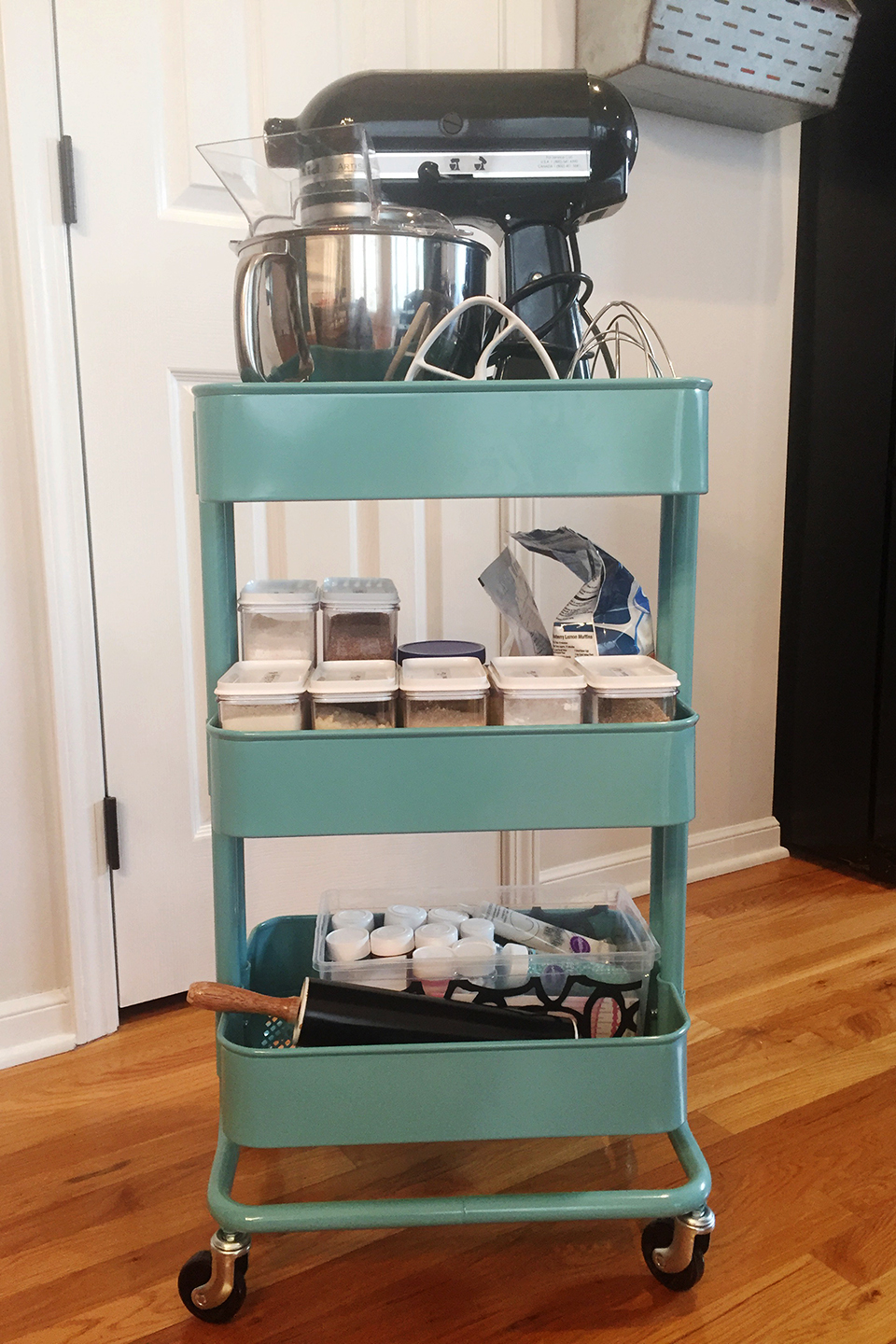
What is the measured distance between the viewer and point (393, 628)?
95 cm

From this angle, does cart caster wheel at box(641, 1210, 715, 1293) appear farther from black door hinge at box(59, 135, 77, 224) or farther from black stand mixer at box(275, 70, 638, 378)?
black door hinge at box(59, 135, 77, 224)

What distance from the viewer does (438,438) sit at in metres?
0.79

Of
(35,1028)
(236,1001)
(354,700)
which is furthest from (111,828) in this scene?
(354,700)

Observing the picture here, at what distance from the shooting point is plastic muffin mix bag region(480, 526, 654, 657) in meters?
0.96

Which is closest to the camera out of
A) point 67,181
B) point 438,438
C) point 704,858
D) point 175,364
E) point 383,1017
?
point 438,438

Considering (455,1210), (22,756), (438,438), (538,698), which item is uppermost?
(438,438)

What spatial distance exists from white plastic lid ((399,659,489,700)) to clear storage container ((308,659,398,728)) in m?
0.01

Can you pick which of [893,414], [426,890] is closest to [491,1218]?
[426,890]

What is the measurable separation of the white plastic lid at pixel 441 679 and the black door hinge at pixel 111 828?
1.99 ft

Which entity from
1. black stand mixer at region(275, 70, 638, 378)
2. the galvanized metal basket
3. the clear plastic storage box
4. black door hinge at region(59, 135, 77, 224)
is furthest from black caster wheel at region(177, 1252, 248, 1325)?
the galvanized metal basket

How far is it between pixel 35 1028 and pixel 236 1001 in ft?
1.98

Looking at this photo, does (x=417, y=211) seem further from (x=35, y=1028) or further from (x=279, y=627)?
(x=35, y=1028)

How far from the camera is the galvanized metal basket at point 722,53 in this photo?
4.72 ft

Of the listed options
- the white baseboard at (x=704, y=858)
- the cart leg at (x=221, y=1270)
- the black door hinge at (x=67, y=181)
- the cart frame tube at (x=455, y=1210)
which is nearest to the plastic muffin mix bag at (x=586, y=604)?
the cart frame tube at (x=455, y=1210)
